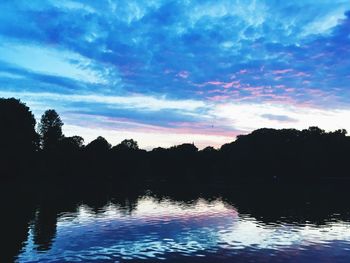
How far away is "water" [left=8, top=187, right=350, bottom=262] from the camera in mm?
39625

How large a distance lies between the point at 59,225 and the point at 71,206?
24417 mm

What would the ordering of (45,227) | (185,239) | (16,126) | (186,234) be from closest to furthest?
(185,239) < (186,234) < (45,227) < (16,126)

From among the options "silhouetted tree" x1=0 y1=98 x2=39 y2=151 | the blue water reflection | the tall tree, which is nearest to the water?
the blue water reflection

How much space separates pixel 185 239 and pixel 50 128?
505ft

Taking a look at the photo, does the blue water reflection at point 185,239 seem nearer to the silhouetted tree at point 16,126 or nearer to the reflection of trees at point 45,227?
the reflection of trees at point 45,227

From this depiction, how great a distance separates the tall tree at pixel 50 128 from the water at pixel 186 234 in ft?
357

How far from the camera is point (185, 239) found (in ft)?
159

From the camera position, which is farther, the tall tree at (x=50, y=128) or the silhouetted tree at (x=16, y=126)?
the tall tree at (x=50, y=128)

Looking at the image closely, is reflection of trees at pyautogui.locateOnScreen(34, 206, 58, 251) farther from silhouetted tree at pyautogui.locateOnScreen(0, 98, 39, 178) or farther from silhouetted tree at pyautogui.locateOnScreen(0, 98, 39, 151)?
silhouetted tree at pyautogui.locateOnScreen(0, 98, 39, 151)

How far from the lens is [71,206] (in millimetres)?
83125

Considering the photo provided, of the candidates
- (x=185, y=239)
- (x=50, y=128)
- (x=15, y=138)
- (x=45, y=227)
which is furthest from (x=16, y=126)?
(x=185, y=239)

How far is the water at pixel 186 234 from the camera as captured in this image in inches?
1560

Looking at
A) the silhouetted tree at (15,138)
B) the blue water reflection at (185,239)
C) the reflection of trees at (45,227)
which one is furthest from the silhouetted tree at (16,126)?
the blue water reflection at (185,239)

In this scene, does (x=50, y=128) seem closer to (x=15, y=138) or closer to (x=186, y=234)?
(x=15, y=138)
